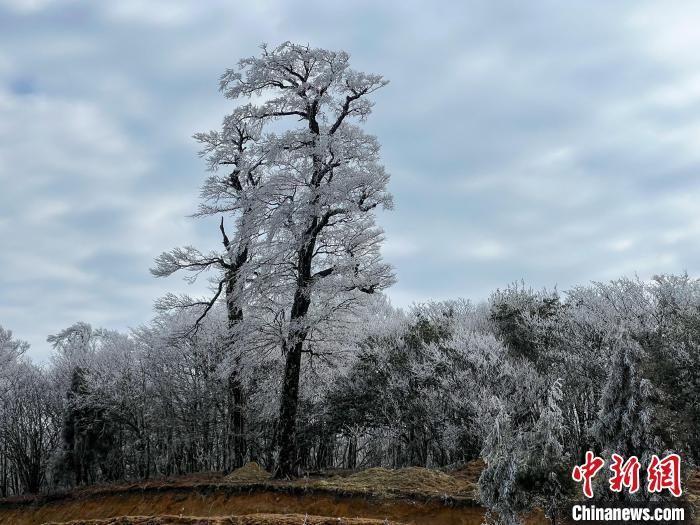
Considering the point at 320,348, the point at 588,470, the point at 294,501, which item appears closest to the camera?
the point at 588,470

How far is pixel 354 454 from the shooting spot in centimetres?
2503

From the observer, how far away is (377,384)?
2188cm

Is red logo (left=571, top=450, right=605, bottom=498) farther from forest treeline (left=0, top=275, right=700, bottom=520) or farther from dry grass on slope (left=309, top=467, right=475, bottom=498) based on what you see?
dry grass on slope (left=309, top=467, right=475, bottom=498)

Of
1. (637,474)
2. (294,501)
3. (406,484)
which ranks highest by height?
(637,474)

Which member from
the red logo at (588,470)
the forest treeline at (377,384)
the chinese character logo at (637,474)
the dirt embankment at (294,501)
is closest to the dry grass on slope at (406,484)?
the dirt embankment at (294,501)

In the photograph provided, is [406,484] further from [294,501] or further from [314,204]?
[314,204]

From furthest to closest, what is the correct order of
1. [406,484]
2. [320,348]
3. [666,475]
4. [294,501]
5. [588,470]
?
[320,348], [294,501], [406,484], [588,470], [666,475]

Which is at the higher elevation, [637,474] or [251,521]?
Answer: [637,474]

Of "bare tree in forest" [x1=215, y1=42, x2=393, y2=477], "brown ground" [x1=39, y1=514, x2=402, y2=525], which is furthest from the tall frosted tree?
"brown ground" [x1=39, y1=514, x2=402, y2=525]

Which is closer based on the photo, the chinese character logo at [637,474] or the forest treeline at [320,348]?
the chinese character logo at [637,474]

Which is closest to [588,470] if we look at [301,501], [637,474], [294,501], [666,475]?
[637,474]

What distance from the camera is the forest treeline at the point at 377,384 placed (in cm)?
1891

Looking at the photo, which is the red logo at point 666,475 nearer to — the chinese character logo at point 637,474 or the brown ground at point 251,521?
the chinese character logo at point 637,474

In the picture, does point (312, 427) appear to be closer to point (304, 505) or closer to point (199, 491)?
point (199, 491)
